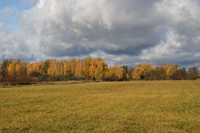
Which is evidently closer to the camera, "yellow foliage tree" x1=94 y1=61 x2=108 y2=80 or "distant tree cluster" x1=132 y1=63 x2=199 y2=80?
"distant tree cluster" x1=132 y1=63 x2=199 y2=80

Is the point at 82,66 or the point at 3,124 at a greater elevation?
the point at 82,66

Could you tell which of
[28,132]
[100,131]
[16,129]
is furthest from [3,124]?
[100,131]

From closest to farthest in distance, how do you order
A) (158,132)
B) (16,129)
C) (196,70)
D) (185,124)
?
(158,132)
(16,129)
(185,124)
(196,70)

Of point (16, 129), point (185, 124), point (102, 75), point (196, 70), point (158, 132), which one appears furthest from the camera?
point (196, 70)

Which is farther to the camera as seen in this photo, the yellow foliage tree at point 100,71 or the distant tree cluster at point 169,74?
the yellow foliage tree at point 100,71

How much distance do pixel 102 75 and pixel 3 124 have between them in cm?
8200

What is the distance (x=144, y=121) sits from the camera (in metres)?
8.38

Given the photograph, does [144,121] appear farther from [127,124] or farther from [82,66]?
[82,66]

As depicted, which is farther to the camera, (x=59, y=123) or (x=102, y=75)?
(x=102, y=75)

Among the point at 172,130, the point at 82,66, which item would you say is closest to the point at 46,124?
the point at 172,130

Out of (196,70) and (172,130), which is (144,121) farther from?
(196,70)

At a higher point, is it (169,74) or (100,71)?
(100,71)

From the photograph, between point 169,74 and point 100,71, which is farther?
point 169,74

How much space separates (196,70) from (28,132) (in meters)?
114
